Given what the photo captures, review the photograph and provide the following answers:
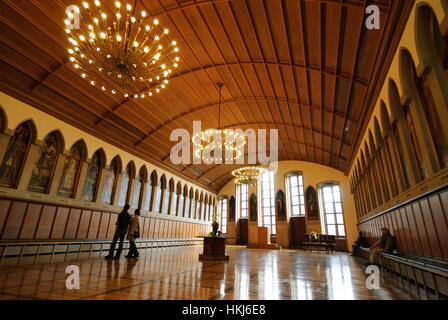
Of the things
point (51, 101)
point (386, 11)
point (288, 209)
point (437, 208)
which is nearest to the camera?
point (437, 208)

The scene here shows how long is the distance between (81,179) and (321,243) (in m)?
14.0

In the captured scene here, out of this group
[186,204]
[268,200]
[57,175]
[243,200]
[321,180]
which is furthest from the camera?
[243,200]

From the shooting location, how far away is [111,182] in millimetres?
10961

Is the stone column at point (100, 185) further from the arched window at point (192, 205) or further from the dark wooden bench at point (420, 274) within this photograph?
the dark wooden bench at point (420, 274)

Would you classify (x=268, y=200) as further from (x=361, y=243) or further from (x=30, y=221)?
(x=30, y=221)

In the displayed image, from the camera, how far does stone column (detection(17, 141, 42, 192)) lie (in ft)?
23.9

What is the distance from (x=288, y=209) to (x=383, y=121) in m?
12.9

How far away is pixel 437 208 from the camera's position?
3.76 meters

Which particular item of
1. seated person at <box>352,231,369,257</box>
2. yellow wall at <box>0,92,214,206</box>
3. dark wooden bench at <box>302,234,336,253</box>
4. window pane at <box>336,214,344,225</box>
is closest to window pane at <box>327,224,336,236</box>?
window pane at <box>336,214,344,225</box>

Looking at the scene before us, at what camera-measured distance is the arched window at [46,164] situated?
7.77 meters

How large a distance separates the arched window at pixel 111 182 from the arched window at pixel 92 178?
461 millimetres

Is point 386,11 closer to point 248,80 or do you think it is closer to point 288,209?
point 248,80

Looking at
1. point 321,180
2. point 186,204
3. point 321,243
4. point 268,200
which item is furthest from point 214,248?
point 268,200

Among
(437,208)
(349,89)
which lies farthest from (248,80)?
(437,208)
